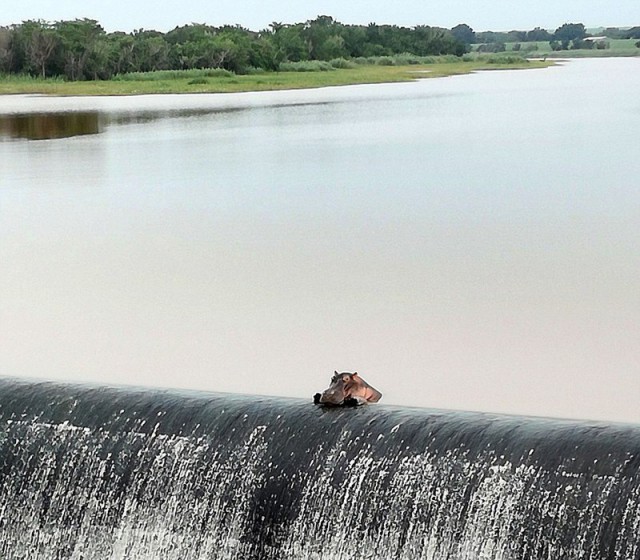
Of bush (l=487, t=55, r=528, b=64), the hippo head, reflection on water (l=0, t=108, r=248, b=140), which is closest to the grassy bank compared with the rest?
bush (l=487, t=55, r=528, b=64)

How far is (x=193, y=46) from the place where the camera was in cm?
4972

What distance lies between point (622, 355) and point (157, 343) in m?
3.72

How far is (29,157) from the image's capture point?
948 inches

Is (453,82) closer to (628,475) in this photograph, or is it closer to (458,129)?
(458,129)

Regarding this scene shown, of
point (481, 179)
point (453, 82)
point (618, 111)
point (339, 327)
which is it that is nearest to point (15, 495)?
point (339, 327)

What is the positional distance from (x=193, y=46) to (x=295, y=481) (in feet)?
146

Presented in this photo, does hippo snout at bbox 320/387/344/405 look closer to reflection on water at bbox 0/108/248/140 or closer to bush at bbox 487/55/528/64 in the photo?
reflection on water at bbox 0/108/248/140

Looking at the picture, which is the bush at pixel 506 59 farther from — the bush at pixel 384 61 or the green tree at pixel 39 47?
the green tree at pixel 39 47

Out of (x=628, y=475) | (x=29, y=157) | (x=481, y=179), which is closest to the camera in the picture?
(x=628, y=475)

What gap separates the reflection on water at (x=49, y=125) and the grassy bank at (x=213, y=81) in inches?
370

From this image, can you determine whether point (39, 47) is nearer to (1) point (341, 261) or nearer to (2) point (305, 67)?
(2) point (305, 67)

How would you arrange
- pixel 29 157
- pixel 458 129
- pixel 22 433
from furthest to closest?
1. pixel 458 129
2. pixel 29 157
3. pixel 22 433

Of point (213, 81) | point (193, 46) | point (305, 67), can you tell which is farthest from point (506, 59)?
point (213, 81)

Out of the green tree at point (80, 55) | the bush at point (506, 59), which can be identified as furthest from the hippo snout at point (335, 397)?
the bush at point (506, 59)
